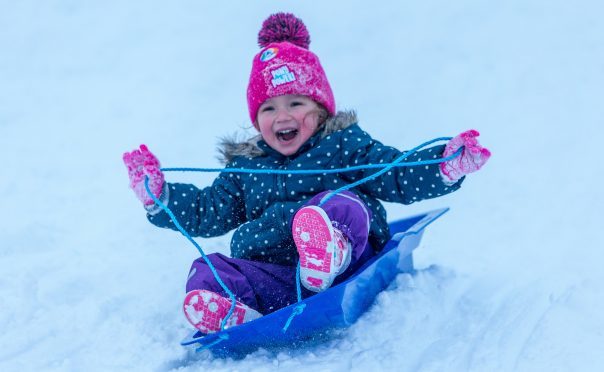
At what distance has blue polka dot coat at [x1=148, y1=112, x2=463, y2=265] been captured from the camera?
1.81 meters

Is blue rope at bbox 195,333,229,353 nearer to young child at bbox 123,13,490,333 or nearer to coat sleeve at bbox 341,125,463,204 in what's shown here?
young child at bbox 123,13,490,333

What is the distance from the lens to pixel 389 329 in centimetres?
166

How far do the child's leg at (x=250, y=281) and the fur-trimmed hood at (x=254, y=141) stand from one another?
431 millimetres

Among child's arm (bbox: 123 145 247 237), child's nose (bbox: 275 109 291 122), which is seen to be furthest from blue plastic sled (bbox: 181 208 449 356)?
child's nose (bbox: 275 109 291 122)

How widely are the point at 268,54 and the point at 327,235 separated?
2.89 ft

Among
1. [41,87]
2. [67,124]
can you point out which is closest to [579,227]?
[67,124]

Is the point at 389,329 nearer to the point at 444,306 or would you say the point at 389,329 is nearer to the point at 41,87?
the point at 444,306

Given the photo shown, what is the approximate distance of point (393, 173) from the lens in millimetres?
1766

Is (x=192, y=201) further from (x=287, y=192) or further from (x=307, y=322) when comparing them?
(x=307, y=322)

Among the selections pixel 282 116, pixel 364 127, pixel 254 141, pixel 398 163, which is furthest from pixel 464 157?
pixel 364 127

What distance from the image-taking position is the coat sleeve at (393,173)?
64.1 inches

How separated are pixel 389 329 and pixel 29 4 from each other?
425 cm

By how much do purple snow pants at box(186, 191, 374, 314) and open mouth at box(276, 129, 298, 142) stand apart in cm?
37

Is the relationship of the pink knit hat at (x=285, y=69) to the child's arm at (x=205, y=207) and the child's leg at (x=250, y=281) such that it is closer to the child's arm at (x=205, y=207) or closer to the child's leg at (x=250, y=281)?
the child's arm at (x=205, y=207)
